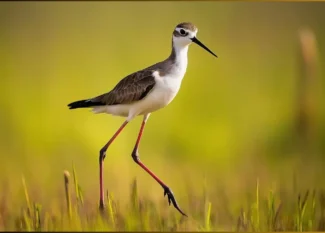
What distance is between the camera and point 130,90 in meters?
1.71

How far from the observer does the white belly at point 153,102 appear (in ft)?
5.54

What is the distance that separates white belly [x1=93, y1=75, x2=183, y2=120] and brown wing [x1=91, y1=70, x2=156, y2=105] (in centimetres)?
1

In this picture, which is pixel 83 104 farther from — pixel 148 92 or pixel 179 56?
pixel 179 56

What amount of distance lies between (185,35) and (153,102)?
0.22 meters

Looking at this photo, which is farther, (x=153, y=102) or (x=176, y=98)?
(x=176, y=98)

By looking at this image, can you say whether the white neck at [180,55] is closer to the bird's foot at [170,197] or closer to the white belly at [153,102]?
the white belly at [153,102]

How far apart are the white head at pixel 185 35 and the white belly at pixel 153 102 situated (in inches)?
4.4

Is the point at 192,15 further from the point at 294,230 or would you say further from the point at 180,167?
the point at 294,230

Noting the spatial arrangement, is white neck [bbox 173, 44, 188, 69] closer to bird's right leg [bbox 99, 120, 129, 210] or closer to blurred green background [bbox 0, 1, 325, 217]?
blurred green background [bbox 0, 1, 325, 217]

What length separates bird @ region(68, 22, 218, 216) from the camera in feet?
5.56

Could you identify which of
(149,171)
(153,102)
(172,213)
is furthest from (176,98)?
(172,213)

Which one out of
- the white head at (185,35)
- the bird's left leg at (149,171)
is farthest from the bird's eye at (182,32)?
the bird's left leg at (149,171)

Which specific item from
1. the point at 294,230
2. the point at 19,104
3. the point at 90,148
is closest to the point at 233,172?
the point at 294,230

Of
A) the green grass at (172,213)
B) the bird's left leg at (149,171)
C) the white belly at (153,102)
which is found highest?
the white belly at (153,102)
